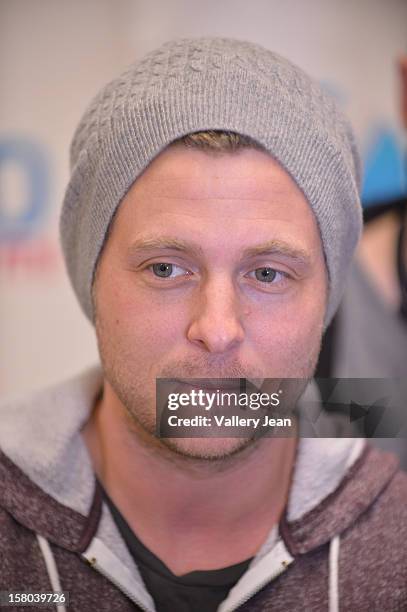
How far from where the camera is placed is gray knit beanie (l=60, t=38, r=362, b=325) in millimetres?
734

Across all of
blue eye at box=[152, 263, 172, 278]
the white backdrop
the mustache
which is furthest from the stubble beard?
the white backdrop

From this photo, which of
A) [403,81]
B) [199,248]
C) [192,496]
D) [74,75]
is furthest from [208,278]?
[74,75]

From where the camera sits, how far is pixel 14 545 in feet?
2.47

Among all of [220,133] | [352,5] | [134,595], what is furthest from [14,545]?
[352,5]

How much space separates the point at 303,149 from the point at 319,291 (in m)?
0.17

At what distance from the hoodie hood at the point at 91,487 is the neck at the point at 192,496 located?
0.03 meters

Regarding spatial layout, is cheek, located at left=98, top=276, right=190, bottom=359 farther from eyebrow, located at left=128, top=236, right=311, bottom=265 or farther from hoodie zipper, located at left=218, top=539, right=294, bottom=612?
hoodie zipper, located at left=218, top=539, right=294, bottom=612

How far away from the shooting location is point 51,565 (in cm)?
75

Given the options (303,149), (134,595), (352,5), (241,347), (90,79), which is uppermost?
(352,5)

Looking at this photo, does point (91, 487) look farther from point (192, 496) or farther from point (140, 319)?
point (140, 319)

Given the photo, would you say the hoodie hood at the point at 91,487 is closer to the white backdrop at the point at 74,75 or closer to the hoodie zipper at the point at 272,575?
the hoodie zipper at the point at 272,575

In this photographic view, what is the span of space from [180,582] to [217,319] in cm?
34

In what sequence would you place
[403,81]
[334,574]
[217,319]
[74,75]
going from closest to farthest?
1. [217,319]
2. [334,574]
3. [403,81]
4. [74,75]

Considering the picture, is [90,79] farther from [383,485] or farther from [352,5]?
[383,485]
